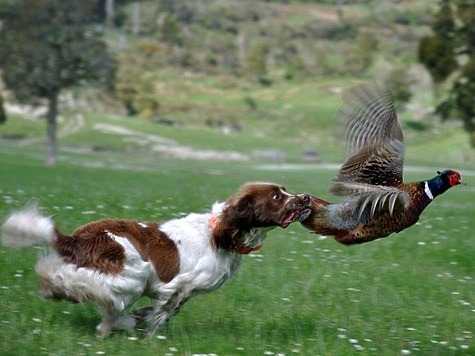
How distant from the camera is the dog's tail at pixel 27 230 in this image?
8078mm

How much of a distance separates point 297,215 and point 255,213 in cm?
45

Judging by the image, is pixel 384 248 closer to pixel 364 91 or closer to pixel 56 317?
pixel 364 91

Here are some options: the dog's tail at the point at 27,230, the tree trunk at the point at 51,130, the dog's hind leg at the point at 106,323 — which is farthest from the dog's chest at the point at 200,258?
the tree trunk at the point at 51,130

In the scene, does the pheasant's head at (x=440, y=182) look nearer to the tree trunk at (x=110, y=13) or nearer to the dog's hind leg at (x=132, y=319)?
the dog's hind leg at (x=132, y=319)

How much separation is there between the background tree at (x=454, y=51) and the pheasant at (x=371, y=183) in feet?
93.8

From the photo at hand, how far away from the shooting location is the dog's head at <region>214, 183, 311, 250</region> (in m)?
8.40

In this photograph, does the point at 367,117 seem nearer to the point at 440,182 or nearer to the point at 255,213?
the point at 440,182

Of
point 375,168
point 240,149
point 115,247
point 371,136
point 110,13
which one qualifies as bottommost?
point 240,149

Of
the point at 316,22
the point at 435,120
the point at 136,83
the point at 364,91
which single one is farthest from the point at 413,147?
the point at 364,91

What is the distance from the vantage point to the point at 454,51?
3647cm

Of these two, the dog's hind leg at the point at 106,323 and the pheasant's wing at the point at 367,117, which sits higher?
the pheasant's wing at the point at 367,117

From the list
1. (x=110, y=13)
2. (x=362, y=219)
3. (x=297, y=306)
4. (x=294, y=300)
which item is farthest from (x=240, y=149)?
(x=110, y=13)

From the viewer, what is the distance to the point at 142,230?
850 cm

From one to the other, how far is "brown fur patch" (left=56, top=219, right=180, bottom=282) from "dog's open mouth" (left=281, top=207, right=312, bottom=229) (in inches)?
46.2
